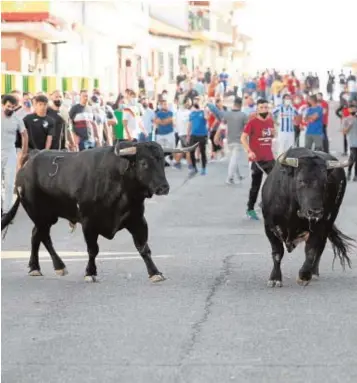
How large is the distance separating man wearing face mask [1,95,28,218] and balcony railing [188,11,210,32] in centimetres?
7106

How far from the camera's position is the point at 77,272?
1280 cm

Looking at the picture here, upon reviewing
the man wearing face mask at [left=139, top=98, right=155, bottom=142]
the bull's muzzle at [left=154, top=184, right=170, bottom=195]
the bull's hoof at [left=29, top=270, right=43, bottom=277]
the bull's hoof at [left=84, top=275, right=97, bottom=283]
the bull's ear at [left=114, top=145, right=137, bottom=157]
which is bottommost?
the man wearing face mask at [left=139, top=98, right=155, bottom=142]

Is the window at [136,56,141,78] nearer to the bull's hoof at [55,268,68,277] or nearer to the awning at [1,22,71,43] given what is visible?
the awning at [1,22,71,43]

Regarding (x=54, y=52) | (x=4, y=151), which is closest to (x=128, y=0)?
(x=54, y=52)

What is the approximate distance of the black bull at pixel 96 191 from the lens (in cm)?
1195

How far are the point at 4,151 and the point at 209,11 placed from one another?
259ft

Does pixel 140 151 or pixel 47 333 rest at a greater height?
pixel 140 151

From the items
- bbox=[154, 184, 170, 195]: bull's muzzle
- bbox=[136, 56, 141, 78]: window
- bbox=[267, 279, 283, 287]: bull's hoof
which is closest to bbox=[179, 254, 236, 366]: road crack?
bbox=[267, 279, 283, 287]: bull's hoof

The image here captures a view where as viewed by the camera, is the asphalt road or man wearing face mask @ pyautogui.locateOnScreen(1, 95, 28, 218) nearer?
the asphalt road

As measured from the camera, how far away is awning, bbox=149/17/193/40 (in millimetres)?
74981

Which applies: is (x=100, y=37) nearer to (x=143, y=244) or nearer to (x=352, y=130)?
(x=352, y=130)

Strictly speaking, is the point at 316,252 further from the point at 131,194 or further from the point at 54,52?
the point at 54,52

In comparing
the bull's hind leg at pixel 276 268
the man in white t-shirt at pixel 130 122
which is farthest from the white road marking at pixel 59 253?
the man in white t-shirt at pixel 130 122

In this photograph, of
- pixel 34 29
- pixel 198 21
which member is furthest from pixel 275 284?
pixel 198 21
